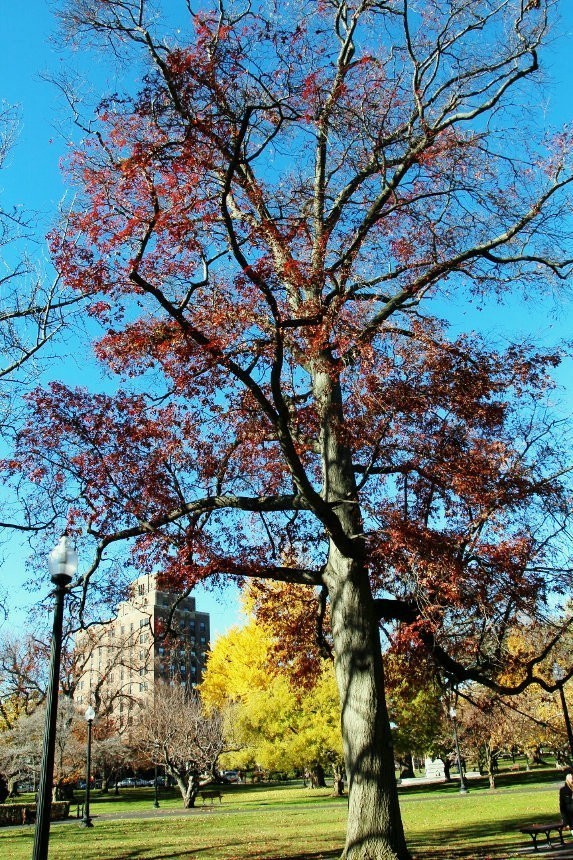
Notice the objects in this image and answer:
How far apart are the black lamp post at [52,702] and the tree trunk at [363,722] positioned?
364cm

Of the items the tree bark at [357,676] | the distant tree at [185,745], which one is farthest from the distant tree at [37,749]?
the tree bark at [357,676]

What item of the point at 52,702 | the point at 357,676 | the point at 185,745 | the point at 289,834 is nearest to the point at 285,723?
the point at 185,745

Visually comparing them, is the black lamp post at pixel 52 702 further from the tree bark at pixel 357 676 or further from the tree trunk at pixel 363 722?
the tree trunk at pixel 363 722

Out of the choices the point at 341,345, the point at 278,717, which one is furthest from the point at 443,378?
the point at 278,717

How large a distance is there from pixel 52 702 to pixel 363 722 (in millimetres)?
3890

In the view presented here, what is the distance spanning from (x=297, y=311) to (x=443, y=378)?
8.04 feet

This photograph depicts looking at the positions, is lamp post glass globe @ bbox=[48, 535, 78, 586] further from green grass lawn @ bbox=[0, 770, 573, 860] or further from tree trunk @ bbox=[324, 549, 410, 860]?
green grass lawn @ bbox=[0, 770, 573, 860]

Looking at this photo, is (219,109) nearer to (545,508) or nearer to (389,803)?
(545,508)

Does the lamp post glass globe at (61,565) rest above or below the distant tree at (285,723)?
above

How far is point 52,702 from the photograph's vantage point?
7.12m

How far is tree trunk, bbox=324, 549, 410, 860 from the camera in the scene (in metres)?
8.45

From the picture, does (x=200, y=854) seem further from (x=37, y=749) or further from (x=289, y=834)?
(x=37, y=749)

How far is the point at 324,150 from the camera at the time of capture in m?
12.7

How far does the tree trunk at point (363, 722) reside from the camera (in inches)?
333
